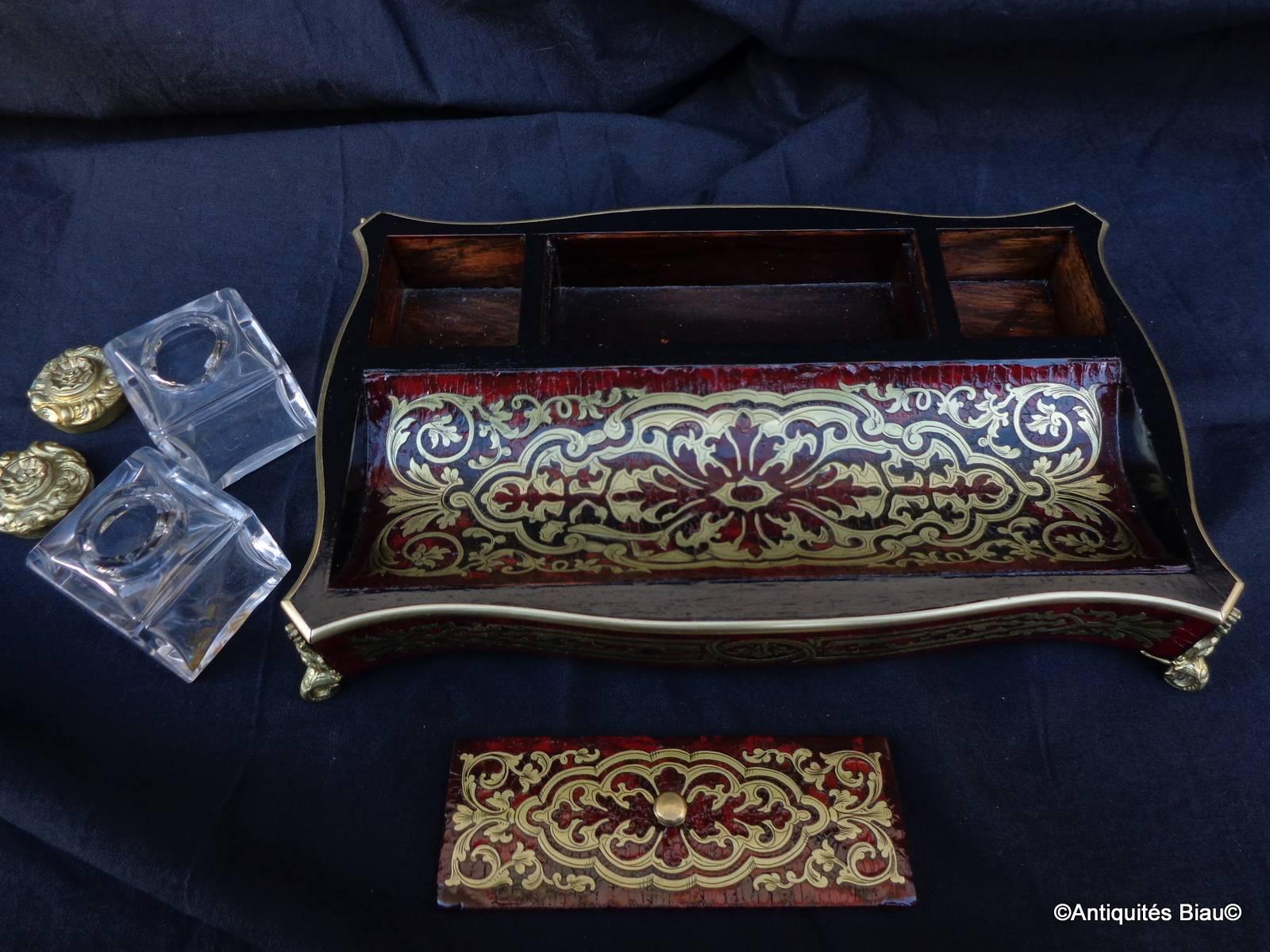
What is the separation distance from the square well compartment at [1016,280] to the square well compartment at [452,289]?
52 centimetres

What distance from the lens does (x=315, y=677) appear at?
Answer: 977 mm

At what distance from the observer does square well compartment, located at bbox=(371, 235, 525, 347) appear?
1.16 metres

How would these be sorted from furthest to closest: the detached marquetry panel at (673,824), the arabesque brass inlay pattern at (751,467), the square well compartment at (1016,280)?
1. the square well compartment at (1016,280)
2. the arabesque brass inlay pattern at (751,467)
3. the detached marquetry panel at (673,824)

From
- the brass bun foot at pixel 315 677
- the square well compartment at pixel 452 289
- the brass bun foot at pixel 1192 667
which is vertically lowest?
the brass bun foot at pixel 315 677

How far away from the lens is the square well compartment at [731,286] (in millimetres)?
1170

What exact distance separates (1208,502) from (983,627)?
0.40 m

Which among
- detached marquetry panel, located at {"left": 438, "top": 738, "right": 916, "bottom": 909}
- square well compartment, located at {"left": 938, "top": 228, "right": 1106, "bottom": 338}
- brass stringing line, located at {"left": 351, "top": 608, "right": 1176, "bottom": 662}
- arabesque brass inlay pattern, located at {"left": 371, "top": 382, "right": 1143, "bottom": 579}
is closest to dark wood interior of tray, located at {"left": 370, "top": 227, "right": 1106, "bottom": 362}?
square well compartment, located at {"left": 938, "top": 228, "right": 1106, "bottom": 338}

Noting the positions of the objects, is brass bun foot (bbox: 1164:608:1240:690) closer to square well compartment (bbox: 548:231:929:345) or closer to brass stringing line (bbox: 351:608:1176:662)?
brass stringing line (bbox: 351:608:1176:662)

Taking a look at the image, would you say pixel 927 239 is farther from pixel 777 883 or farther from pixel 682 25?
pixel 777 883

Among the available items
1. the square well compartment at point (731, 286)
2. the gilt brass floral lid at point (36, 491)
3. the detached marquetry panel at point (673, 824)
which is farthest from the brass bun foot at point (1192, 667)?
the gilt brass floral lid at point (36, 491)

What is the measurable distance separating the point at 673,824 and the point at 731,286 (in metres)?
0.66

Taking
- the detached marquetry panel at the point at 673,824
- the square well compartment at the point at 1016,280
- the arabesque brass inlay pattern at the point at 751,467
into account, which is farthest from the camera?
the square well compartment at the point at 1016,280

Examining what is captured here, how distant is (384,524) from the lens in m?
1.02

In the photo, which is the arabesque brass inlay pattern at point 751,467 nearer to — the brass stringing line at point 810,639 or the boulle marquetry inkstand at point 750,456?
the boulle marquetry inkstand at point 750,456
